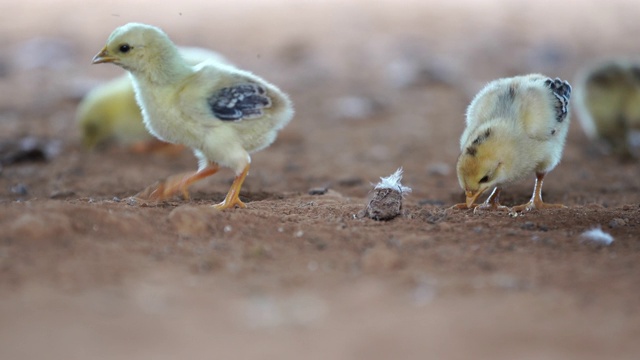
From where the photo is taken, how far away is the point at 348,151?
9.13 meters

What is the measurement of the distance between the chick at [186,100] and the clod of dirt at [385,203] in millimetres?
935

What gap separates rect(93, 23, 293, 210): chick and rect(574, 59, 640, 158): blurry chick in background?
4.71m

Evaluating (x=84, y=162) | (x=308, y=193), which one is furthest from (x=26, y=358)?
(x=84, y=162)

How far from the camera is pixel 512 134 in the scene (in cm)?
538

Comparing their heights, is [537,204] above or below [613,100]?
below

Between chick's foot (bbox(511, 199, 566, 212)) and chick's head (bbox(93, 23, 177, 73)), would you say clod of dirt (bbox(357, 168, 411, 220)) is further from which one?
chick's head (bbox(93, 23, 177, 73))

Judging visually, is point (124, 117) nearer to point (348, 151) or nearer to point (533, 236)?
point (348, 151)

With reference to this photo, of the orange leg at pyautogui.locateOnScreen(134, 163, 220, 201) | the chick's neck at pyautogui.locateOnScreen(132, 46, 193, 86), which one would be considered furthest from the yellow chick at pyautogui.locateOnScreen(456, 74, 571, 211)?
the chick's neck at pyautogui.locateOnScreen(132, 46, 193, 86)

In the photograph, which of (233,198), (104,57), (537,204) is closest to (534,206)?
(537,204)

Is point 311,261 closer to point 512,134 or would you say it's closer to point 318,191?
point 512,134

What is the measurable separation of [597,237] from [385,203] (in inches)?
53.0

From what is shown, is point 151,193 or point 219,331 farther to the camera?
point 151,193

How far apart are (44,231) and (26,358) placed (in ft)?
4.21

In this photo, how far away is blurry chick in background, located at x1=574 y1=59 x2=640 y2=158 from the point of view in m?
8.67
